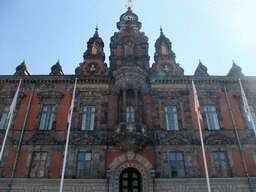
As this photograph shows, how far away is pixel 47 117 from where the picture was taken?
20078 mm

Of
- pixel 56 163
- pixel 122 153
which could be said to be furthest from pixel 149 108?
pixel 56 163

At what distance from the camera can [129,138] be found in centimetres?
1752

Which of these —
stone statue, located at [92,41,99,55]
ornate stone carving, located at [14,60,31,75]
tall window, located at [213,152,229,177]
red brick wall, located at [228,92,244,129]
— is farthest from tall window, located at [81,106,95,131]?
A: red brick wall, located at [228,92,244,129]

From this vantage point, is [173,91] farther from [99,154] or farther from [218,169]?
[99,154]

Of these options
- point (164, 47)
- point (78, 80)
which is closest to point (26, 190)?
point (78, 80)

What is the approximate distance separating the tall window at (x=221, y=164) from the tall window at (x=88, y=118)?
37.8ft

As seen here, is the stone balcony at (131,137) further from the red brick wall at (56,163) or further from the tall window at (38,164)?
the tall window at (38,164)

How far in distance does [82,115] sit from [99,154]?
427 cm

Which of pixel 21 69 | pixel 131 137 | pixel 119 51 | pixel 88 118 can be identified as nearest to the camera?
pixel 131 137

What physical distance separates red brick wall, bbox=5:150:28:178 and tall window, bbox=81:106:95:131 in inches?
216

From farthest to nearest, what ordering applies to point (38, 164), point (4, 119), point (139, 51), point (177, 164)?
point (139, 51), point (4, 119), point (177, 164), point (38, 164)

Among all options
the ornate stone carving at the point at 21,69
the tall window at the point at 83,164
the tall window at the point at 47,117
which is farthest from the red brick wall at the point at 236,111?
the ornate stone carving at the point at 21,69

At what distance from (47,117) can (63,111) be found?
162cm

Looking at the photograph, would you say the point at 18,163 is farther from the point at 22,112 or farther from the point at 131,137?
the point at 131,137
